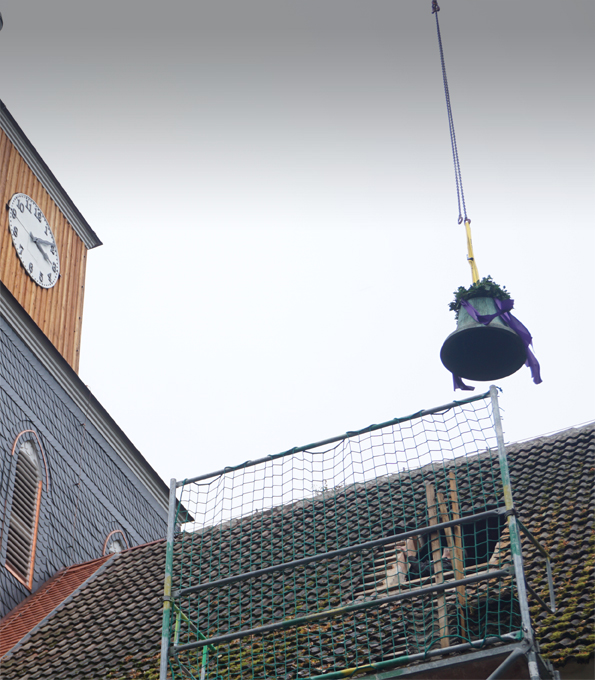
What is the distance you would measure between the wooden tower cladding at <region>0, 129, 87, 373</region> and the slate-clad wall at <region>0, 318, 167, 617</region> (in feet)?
3.68

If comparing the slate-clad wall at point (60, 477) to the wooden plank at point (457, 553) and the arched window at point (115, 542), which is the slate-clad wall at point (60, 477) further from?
the wooden plank at point (457, 553)

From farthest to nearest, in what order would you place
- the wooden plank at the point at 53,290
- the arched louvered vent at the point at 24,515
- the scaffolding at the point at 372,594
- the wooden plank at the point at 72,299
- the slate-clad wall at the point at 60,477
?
the wooden plank at the point at 72,299 → the wooden plank at the point at 53,290 → the slate-clad wall at the point at 60,477 → the arched louvered vent at the point at 24,515 → the scaffolding at the point at 372,594

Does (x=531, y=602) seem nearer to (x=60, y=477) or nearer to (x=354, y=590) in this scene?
(x=354, y=590)

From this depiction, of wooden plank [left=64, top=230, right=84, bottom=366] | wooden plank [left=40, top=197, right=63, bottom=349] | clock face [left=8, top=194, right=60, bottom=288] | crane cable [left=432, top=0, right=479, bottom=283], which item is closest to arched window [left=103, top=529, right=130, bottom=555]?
wooden plank [left=64, top=230, right=84, bottom=366]

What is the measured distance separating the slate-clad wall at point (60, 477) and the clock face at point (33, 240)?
1.92 m

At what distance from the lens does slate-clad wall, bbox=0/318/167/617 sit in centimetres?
1803

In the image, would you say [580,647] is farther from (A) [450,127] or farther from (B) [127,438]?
(B) [127,438]

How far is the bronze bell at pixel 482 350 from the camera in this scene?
33.1 feet

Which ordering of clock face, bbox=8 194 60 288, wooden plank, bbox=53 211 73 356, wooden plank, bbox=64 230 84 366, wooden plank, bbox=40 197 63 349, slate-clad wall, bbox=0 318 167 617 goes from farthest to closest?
wooden plank, bbox=64 230 84 366 → wooden plank, bbox=53 211 73 356 → wooden plank, bbox=40 197 63 349 → clock face, bbox=8 194 60 288 → slate-clad wall, bbox=0 318 167 617

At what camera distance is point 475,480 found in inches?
550

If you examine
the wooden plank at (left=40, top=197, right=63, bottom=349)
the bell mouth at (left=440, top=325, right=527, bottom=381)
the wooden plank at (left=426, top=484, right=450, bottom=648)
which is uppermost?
the wooden plank at (left=40, top=197, right=63, bottom=349)

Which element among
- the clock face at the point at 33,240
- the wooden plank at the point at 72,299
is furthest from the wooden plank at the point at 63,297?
the clock face at the point at 33,240

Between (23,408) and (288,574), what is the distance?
7385 mm

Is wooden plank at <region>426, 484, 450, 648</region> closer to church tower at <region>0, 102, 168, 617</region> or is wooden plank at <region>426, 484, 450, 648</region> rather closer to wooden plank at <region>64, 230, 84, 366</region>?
church tower at <region>0, 102, 168, 617</region>
